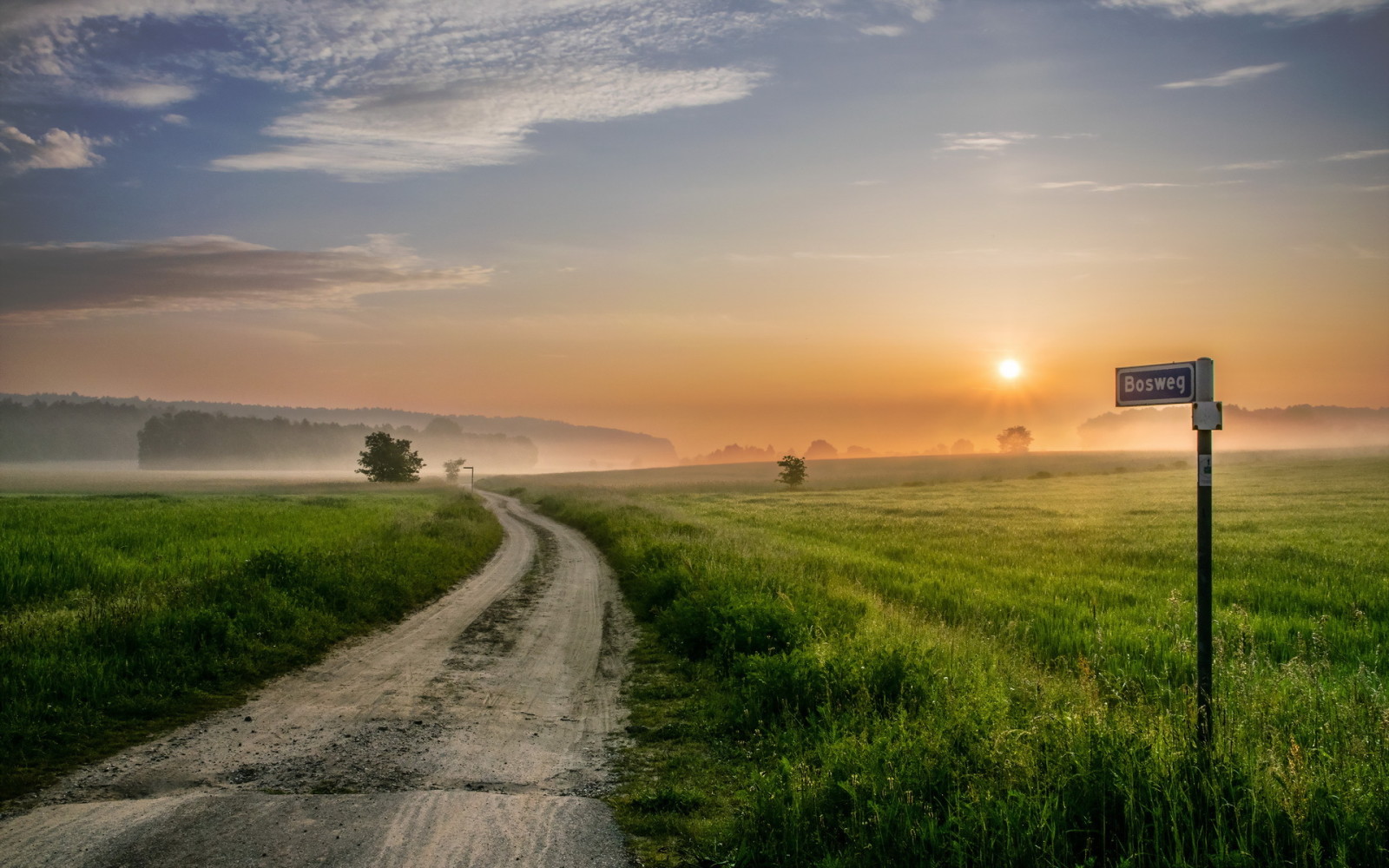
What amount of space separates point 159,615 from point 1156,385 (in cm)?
1288

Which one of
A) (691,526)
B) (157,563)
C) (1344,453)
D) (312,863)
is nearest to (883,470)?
(1344,453)

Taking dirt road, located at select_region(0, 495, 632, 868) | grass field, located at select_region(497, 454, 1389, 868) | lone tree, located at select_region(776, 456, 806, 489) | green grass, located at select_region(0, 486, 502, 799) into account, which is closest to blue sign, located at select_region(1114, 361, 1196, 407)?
grass field, located at select_region(497, 454, 1389, 868)

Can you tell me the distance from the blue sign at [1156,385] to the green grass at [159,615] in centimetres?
1005

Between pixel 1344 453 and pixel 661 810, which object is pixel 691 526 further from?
pixel 1344 453

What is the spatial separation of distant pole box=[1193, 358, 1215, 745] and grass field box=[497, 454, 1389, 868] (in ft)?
0.62

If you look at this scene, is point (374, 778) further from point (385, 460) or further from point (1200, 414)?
point (385, 460)

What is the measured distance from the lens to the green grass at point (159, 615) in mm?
8164

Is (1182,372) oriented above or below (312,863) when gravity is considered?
above

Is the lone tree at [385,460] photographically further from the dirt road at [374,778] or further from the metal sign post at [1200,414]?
the metal sign post at [1200,414]

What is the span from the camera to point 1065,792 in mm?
5172

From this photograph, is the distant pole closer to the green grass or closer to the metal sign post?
the metal sign post

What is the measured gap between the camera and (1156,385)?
20.2ft

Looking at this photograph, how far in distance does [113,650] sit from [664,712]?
7.32m

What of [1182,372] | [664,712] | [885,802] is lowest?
[664,712]
